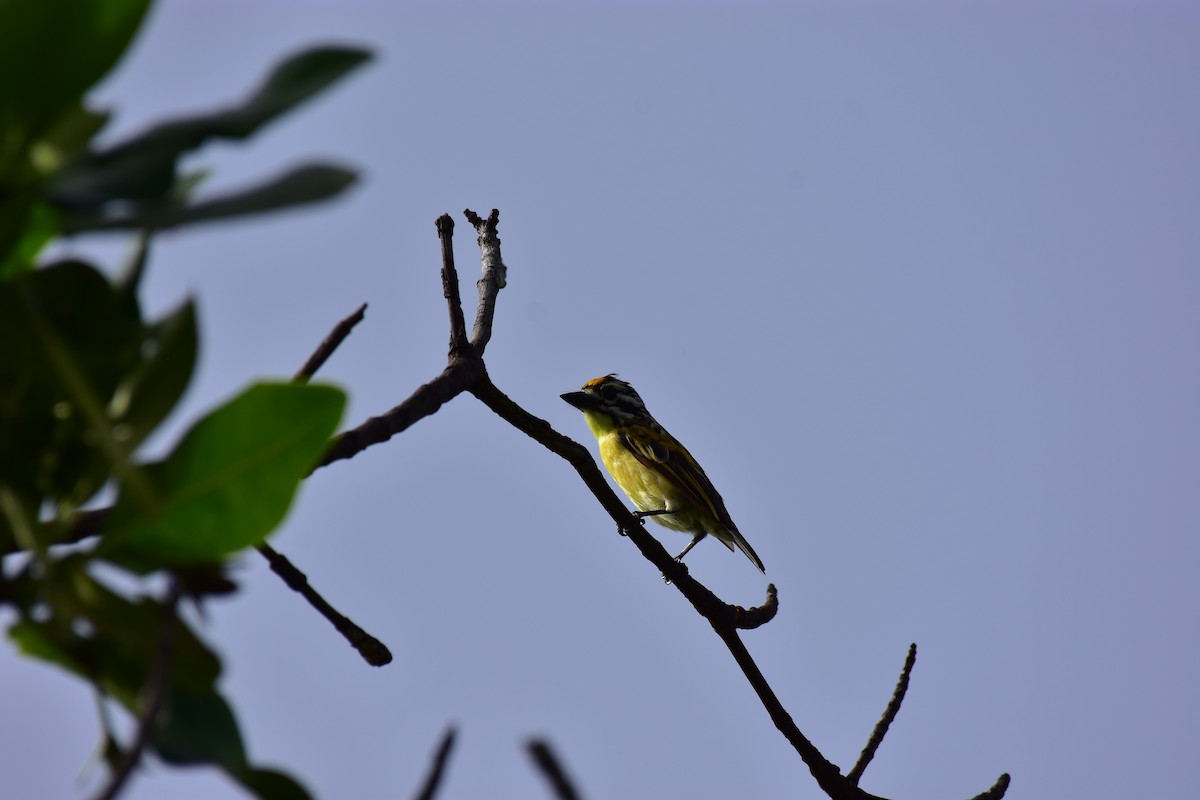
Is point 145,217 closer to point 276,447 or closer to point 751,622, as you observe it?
point 276,447

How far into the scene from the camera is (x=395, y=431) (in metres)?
2.14

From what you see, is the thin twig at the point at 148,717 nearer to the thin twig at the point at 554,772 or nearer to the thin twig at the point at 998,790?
the thin twig at the point at 554,772

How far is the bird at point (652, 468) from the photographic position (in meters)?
7.95

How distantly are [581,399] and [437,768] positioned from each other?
776 centimetres

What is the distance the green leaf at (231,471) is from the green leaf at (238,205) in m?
0.23

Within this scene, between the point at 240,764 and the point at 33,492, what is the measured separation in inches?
14.4

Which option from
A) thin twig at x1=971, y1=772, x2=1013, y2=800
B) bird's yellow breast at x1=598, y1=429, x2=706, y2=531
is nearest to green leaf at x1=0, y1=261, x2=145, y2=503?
thin twig at x1=971, y1=772, x2=1013, y2=800

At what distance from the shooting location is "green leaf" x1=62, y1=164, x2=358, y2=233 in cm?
108

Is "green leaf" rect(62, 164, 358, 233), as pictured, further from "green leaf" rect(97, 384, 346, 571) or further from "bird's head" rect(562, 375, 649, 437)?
"bird's head" rect(562, 375, 649, 437)

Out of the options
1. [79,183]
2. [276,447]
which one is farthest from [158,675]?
[79,183]

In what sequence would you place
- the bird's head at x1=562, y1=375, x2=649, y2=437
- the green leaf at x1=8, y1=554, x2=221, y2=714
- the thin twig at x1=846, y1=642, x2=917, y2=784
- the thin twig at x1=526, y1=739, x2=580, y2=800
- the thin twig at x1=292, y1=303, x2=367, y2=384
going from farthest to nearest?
the bird's head at x1=562, y1=375, x2=649, y2=437
the thin twig at x1=846, y1=642, x2=917, y2=784
the thin twig at x1=292, y1=303, x2=367, y2=384
the green leaf at x1=8, y1=554, x2=221, y2=714
the thin twig at x1=526, y1=739, x2=580, y2=800

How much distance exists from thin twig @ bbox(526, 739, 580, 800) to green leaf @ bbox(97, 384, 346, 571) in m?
0.56

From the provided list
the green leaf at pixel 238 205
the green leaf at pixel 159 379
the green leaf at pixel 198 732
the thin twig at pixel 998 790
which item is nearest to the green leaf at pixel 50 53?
the green leaf at pixel 238 205

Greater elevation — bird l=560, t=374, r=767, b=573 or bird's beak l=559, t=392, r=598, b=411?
bird's beak l=559, t=392, r=598, b=411
